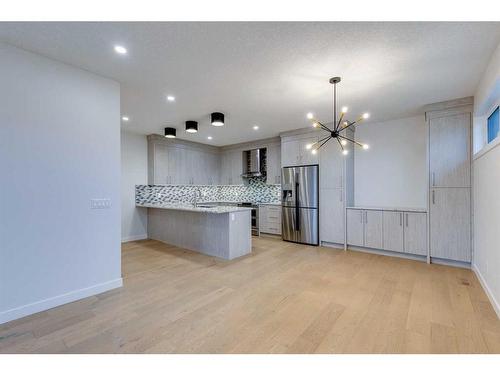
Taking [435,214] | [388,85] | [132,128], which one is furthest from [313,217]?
[132,128]

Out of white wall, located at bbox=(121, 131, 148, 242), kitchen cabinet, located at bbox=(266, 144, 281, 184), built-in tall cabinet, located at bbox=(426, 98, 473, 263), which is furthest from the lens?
kitchen cabinet, located at bbox=(266, 144, 281, 184)

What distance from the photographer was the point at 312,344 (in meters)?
1.85

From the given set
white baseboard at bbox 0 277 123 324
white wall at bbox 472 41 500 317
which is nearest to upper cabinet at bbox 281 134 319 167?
white wall at bbox 472 41 500 317

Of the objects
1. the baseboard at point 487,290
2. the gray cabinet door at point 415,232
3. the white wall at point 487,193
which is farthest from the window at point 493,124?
the baseboard at point 487,290

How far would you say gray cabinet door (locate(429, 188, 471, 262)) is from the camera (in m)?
3.60

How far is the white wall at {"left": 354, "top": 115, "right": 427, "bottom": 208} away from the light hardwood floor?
4.77 feet

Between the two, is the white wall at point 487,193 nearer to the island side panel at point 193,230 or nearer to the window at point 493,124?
the window at point 493,124

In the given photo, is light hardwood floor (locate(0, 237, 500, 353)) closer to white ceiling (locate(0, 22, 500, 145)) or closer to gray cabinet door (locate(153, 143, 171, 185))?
white ceiling (locate(0, 22, 500, 145))

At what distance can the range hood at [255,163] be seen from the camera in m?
6.80

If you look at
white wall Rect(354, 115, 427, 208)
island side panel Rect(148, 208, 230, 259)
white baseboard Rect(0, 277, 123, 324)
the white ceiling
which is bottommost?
white baseboard Rect(0, 277, 123, 324)

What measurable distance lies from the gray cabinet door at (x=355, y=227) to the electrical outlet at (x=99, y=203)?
4.19 m

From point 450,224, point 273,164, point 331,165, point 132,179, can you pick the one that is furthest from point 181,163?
point 450,224

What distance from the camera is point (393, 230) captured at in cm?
422

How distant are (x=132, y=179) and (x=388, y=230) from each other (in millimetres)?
5696
